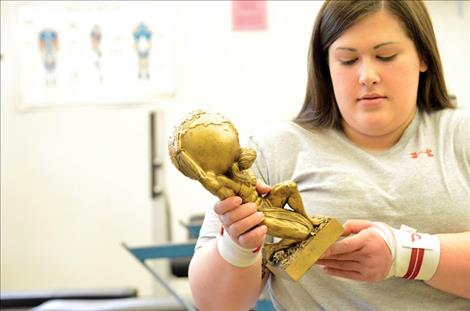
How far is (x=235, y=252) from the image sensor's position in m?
0.70

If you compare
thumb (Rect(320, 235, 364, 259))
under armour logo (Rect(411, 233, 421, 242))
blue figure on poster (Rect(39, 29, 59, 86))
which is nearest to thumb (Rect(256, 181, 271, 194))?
thumb (Rect(320, 235, 364, 259))

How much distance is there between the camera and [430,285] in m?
0.78

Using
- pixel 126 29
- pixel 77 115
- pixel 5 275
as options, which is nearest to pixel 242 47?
pixel 126 29

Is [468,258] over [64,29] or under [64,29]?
under

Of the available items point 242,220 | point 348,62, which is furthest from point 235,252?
point 348,62

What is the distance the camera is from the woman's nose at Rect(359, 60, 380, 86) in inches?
31.0

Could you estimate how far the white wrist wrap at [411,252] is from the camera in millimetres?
726

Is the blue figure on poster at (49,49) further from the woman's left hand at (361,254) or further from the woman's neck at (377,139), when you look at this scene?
the woman's left hand at (361,254)

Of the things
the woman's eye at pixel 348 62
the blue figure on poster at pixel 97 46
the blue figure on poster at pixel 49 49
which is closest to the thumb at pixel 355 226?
the woman's eye at pixel 348 62

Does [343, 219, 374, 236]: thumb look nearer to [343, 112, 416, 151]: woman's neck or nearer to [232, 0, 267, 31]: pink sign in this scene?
[343, 112, 416, 151]: woman's neck

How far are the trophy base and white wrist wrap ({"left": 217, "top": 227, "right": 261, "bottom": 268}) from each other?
1.7 inches

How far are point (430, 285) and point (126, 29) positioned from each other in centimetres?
208

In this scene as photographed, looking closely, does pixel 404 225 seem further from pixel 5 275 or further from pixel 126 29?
pixel 5 275

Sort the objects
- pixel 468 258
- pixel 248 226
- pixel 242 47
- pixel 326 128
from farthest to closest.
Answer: pixel 242 47 < pixel 326 128 < pixel 468 258 < pixel 248 226
